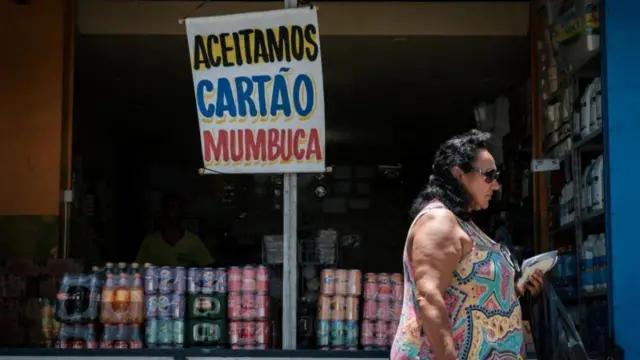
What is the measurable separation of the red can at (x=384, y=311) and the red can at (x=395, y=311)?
0.01 m

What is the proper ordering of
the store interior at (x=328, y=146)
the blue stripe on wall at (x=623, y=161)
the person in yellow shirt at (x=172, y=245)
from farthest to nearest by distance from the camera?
1. the store interior at (x=328, y=146)
2. the person in yellow shirt at (x=172, y=245)
3. the blue stripe on wall at (x=623, y=161)

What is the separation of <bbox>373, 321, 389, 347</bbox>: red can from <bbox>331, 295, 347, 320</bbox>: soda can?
8.4 inches

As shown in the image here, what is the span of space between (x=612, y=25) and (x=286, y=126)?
202cm

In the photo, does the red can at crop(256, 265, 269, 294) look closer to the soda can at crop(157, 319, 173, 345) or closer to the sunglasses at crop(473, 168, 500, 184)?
the soda can at crop(157, 319, 173, 345)

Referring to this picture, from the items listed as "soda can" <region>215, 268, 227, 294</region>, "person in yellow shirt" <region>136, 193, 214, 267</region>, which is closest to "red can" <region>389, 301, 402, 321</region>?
"soda can" <region>215, 268, 227, 294</region>

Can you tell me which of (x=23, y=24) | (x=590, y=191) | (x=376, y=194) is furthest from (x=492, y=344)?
(x=376, y=194)

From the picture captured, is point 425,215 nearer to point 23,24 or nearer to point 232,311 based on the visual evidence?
point 232,311

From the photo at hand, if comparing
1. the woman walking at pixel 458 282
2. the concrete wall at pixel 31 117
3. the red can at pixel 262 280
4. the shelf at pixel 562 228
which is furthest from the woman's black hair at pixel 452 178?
the concrete wall at pixel 31 117

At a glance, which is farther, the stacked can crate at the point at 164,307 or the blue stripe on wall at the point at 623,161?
the stacked can crate at the point at 164,307

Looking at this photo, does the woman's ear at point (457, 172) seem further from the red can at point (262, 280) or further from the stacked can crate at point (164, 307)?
the stacked can crate at point (164, 307)

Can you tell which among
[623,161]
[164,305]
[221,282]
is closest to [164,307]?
[164,305]

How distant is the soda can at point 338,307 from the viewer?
20.7 feet

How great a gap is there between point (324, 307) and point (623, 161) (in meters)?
1.98

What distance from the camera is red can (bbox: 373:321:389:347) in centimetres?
629
